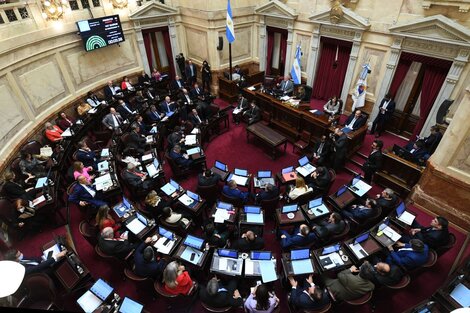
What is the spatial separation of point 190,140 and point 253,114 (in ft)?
9.00

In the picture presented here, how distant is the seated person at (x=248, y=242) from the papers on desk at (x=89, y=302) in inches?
97.7

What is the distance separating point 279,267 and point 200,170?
12.4ft

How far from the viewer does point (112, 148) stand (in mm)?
8156

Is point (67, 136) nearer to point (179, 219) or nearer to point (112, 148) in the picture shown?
point (112, 148)

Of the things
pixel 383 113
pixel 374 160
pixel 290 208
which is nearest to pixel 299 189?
pixel 290 208

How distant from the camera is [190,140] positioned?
8.50m

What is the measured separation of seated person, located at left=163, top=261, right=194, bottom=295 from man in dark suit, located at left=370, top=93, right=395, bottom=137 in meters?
7.89

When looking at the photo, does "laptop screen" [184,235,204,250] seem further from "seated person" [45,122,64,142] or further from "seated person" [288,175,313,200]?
"seated person" [45,122,64,142]

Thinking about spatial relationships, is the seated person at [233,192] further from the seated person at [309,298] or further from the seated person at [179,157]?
the seated person at [309,298]

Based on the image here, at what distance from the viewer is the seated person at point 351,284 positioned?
4.34 m

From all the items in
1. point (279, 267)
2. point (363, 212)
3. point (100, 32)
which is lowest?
point (279, 267)

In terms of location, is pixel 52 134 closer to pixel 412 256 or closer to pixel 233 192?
pixel 233 192

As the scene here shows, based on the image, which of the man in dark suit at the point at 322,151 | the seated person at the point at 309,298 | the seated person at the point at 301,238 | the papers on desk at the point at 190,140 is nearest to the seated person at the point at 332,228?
the seated person at the point at 301,238

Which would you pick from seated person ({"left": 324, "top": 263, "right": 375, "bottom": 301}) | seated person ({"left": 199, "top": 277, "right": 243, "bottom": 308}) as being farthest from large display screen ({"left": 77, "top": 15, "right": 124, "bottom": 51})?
seated person ({"left": 324, "top": 263, "right": 375, "bottom": 301})
